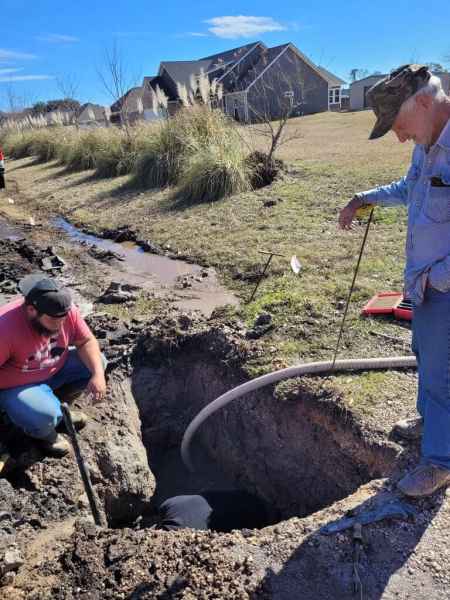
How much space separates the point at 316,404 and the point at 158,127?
1128cm

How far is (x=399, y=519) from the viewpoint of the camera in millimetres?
2523

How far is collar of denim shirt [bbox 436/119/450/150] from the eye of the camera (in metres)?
2.06

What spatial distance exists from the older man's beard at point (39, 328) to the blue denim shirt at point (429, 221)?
7.15 ft

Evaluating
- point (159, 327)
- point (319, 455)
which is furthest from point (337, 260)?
point (319, 455)

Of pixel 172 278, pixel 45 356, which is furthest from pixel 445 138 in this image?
pixel 172 278

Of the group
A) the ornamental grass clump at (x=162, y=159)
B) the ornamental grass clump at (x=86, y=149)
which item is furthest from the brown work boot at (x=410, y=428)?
the ornamental grass clump at (x=86, y=149)

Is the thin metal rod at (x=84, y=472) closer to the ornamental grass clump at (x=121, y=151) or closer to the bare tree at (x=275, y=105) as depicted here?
the bare tree at (x=275, y=105)

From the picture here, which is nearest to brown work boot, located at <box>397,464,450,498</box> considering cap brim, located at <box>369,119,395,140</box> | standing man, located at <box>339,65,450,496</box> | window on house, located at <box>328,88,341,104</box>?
standing man, located at <box>339,65,450,496</box>

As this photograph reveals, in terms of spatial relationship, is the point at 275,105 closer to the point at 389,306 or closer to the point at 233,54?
the point at 233,54

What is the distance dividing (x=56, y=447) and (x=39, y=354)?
632mm

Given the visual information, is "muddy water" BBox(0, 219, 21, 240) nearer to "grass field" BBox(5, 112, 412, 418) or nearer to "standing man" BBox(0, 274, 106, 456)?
"grass field" BBox(5, 112, 412, 418)

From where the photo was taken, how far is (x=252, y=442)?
4.02 meters

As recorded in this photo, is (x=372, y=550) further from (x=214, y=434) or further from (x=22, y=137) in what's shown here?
(x=22, y=137)

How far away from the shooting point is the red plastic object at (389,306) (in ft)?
14.7
